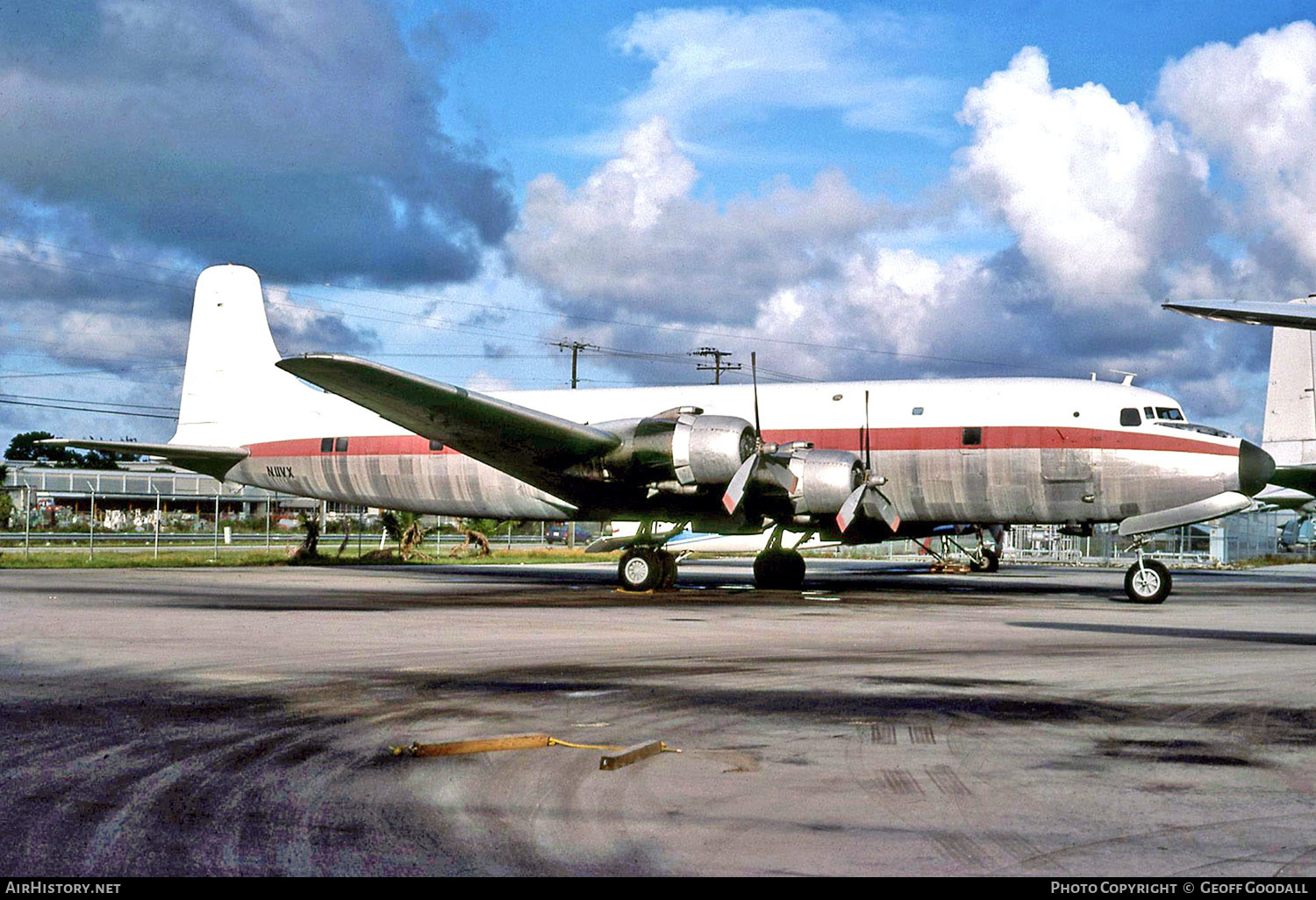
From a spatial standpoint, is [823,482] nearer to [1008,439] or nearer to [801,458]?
[801,458]

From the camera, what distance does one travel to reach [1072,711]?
8.59 m

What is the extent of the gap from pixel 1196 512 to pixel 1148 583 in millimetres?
1566

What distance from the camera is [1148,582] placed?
2119 centimetres

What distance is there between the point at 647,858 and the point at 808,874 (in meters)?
0.68

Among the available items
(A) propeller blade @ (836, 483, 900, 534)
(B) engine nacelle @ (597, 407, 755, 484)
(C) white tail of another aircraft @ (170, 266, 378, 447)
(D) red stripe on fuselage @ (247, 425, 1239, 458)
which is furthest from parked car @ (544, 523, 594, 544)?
(B) engine nacelle @ (597, 407, 755, 484)

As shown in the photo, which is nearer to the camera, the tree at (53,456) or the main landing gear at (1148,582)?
the main landing gear at (1148,582)

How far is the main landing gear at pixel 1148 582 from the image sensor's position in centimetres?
2106

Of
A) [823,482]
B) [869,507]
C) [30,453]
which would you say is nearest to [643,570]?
[823,482]

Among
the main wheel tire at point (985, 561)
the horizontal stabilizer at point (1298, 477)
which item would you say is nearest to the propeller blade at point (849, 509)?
the horizontal stabilizer at point (1298, 477)

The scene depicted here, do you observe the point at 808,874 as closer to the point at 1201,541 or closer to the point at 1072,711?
the point at 1072,711

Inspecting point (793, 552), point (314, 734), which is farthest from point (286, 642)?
point (793, 552)

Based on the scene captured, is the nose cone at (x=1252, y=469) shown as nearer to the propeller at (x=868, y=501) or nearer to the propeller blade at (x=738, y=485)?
the propeller at (x=868, y=501)

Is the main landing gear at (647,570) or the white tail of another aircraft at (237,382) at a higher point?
the white tail of another aircraft at (237,382)

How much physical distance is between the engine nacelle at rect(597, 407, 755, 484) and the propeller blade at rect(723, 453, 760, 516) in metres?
0.13
